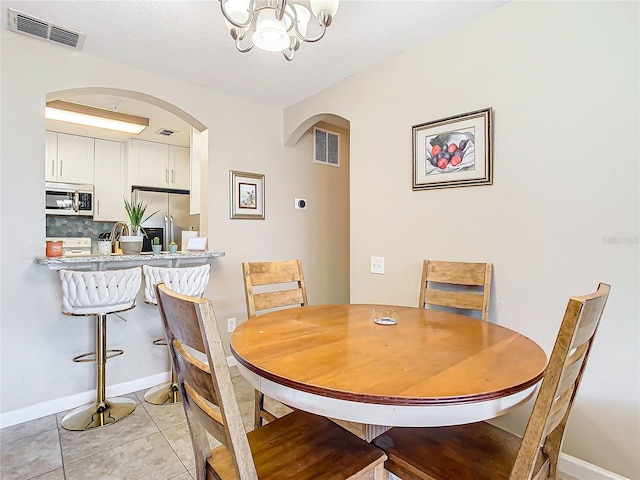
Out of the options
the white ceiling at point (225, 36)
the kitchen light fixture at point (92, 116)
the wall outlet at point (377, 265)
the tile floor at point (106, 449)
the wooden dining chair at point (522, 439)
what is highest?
the kitchen light fixture at point (92, 116)

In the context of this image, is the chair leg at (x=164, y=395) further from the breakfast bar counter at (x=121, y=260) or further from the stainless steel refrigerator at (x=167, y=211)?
the stainless steel refrigerator at (x=167, y=211)

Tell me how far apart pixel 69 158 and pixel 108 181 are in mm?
499

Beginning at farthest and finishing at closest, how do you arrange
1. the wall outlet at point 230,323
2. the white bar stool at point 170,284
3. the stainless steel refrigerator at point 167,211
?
the stainless steel refrigerator at point 167,211, the wall outlet at point 230,323, the white bar stool at point 170,284

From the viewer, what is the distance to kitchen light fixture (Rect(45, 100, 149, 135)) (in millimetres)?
3470

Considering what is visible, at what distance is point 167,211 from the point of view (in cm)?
467

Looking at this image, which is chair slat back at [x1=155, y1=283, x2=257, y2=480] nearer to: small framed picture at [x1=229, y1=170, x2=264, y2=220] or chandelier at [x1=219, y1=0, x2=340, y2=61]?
chandelier at [x1=219, y1=0, x2=340, y2=61]

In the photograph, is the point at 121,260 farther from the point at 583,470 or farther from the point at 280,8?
the point at 583,470

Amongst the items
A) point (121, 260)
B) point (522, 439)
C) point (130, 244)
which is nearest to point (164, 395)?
point (121, 260)

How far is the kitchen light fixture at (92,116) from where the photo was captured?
11.4 ft

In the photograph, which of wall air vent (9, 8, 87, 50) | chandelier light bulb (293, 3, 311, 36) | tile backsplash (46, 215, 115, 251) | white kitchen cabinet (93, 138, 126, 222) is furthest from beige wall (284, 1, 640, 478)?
tile backsplash (46, 215, 115, 251)

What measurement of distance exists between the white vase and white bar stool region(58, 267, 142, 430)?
19.2 inches

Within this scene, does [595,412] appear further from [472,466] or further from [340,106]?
[340,106]

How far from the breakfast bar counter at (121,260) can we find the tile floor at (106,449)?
987mm

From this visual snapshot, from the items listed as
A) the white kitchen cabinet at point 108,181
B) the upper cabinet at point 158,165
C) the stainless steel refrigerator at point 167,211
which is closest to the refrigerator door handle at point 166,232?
the stainless steel refrigerator at point 167,211
